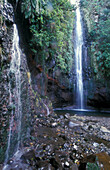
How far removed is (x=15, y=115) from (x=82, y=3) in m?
17.8

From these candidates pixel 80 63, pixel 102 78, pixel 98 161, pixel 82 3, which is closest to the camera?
pixel 98 161

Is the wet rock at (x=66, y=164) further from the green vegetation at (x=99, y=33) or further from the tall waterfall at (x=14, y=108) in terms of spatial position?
the green vegetation at (x=99, y=33)

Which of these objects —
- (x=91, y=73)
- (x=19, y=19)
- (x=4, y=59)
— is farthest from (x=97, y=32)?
(x=4, y=59)

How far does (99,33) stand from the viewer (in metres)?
12.0

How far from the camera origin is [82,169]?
2164mm

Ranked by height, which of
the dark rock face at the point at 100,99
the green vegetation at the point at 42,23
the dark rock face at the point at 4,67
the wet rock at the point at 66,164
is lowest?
the wet rock at the point at 66,164

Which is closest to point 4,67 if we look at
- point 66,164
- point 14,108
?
point 14,108

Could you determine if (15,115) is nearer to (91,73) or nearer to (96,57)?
(91,73)

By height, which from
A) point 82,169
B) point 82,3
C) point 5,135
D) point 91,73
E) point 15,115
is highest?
point 82,3

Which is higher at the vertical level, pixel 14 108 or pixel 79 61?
pixel 79 61

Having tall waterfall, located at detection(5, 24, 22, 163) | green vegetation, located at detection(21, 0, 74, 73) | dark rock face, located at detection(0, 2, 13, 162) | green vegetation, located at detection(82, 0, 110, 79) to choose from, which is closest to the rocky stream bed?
tall waterfall, located at detection(5, 24, 22, 163)

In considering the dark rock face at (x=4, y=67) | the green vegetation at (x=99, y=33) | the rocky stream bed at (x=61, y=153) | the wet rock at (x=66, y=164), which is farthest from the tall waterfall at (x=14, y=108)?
the green vegetation at (x=99, y=33)

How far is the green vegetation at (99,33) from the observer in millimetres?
11156

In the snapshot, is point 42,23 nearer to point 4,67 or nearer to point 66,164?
point 4,67
